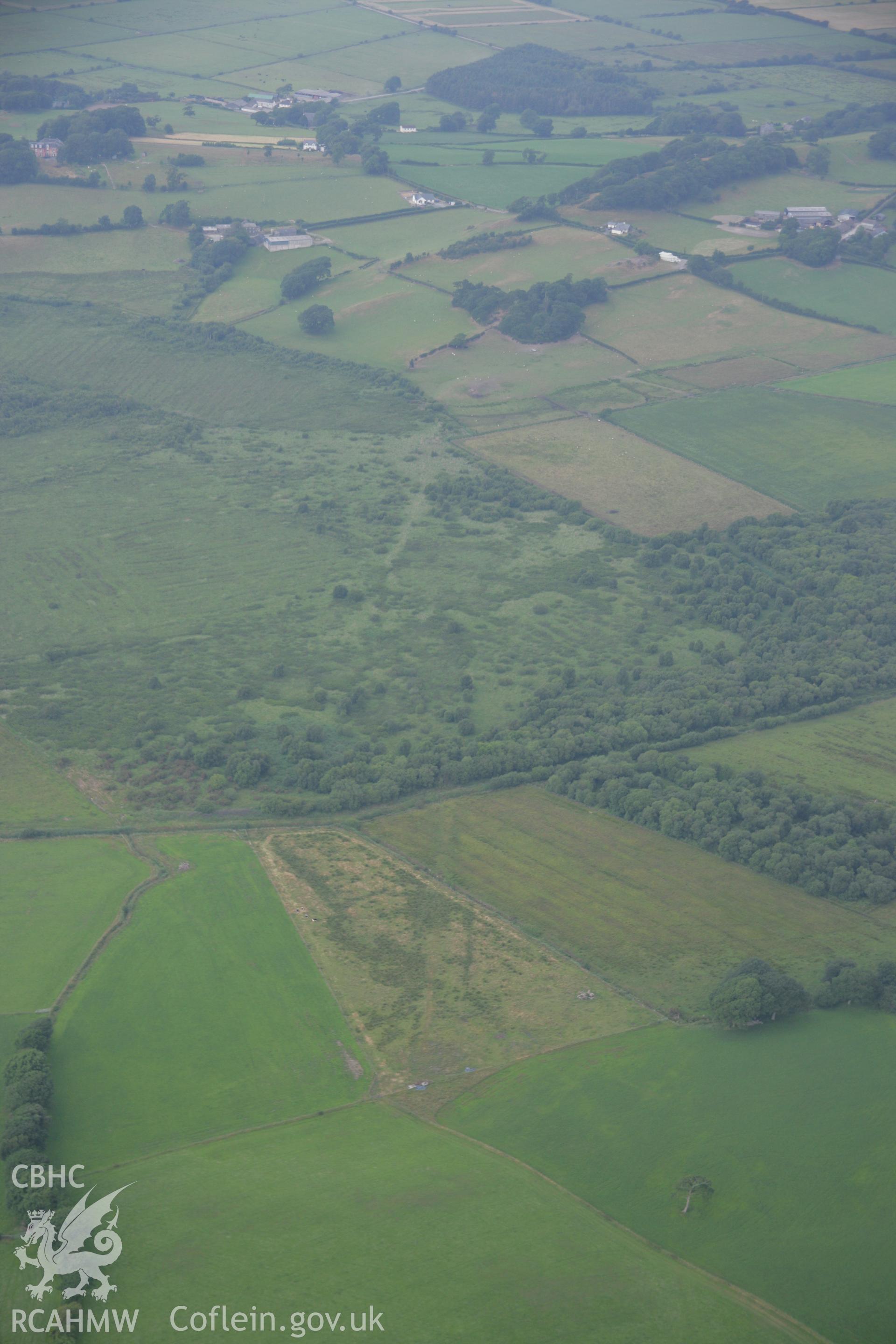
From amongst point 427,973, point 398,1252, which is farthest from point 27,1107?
point 427,973

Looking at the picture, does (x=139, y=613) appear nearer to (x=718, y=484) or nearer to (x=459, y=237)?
(x=718, y=484)

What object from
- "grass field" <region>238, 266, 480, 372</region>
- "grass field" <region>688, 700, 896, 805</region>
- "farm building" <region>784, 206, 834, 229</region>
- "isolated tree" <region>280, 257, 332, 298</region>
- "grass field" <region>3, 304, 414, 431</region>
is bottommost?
"grass field" <region>688, 700, 896, 805</region>

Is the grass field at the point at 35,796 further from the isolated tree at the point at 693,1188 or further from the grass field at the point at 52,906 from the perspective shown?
the isolated tree at the point at 693,1188

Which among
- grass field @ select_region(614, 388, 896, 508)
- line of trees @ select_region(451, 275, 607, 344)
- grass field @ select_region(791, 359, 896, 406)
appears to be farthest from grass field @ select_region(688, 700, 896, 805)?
line of trees @ select_region(451, 275, 607, 344)

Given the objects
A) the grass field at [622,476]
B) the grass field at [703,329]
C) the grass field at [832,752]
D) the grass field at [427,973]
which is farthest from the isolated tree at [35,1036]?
the grass field at [703,329]

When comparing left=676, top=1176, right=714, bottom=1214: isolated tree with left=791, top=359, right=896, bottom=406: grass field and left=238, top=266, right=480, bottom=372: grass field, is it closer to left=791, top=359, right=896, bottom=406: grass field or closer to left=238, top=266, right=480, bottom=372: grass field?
left=791, top=359, right=896, bottom=406: grass field
